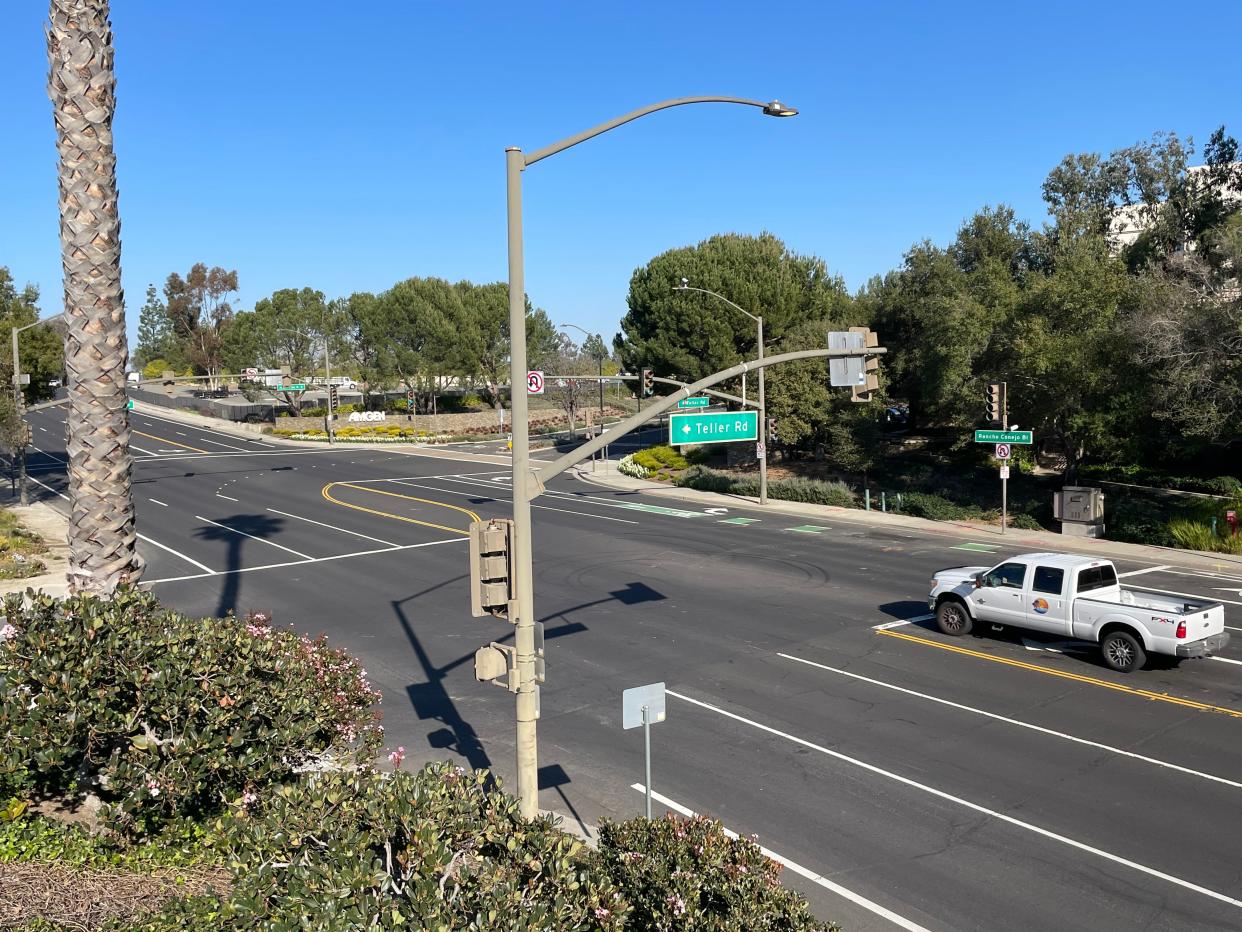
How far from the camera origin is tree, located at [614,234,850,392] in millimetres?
55438

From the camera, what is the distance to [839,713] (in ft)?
47.0

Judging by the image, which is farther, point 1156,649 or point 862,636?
point 862,636

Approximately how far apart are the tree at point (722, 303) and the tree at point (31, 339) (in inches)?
1231

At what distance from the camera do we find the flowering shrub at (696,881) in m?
5.83

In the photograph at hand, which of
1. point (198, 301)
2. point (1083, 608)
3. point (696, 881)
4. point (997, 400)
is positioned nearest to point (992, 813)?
point (696, 881)

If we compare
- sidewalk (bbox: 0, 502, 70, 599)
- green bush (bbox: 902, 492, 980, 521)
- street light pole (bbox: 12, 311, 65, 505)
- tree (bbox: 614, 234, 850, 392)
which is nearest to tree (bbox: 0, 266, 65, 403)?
street light pole (bbox: 12, 311, 65, 505)

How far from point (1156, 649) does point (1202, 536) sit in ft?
48.0

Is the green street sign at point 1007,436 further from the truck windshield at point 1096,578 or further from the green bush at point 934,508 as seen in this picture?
the truck windshield at point 1096,578

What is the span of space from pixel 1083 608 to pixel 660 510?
23389 mm

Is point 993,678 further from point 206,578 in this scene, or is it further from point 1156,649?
point 206,578

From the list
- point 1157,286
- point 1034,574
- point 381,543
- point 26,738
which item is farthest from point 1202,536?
point 26,738

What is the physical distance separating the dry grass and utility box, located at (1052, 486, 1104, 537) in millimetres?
29397

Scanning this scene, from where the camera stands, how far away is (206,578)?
2555cm

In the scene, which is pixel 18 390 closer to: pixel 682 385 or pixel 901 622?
pixel 682 385
